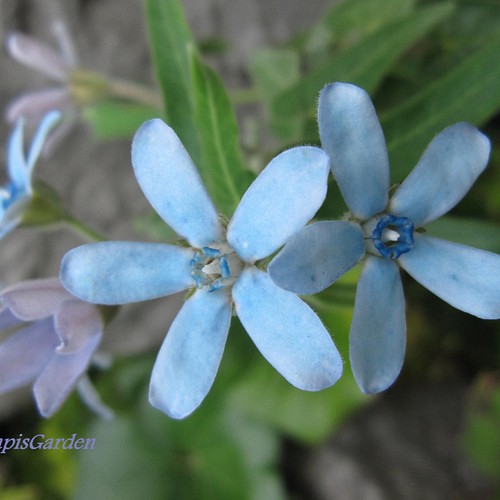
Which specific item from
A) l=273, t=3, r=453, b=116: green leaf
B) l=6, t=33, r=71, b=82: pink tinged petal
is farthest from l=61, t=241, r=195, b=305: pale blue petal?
l=6, t=33, r=71, b=82: pink tinged petal

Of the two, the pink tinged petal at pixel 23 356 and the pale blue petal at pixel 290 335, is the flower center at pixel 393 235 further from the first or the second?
the pink tinged petal at pixel 23 356

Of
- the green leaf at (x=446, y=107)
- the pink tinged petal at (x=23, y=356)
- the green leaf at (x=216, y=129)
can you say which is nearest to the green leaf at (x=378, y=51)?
the green leaf at (x=446, y=107)

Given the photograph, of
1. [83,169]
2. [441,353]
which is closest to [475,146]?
[441,353]

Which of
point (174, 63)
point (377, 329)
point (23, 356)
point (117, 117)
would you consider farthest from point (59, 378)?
point (117, 117)

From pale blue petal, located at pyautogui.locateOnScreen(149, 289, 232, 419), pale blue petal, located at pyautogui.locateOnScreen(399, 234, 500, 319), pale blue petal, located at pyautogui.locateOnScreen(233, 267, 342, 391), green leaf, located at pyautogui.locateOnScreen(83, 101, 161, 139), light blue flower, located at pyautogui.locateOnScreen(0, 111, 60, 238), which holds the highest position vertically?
light blue flower, located at pyautogui.locateOnScreen(0, 111, 60, 238)

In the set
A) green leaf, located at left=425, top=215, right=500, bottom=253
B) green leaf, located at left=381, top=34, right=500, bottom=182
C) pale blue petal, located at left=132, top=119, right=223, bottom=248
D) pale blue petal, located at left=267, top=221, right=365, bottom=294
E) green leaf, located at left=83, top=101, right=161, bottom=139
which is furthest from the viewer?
green leaf, located at left=83, top=101, right=161, bottom=139

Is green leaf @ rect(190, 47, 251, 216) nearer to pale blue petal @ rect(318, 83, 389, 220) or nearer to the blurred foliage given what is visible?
the blurred foliage

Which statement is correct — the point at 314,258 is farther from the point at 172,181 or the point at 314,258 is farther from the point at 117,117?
the point at 117,117
